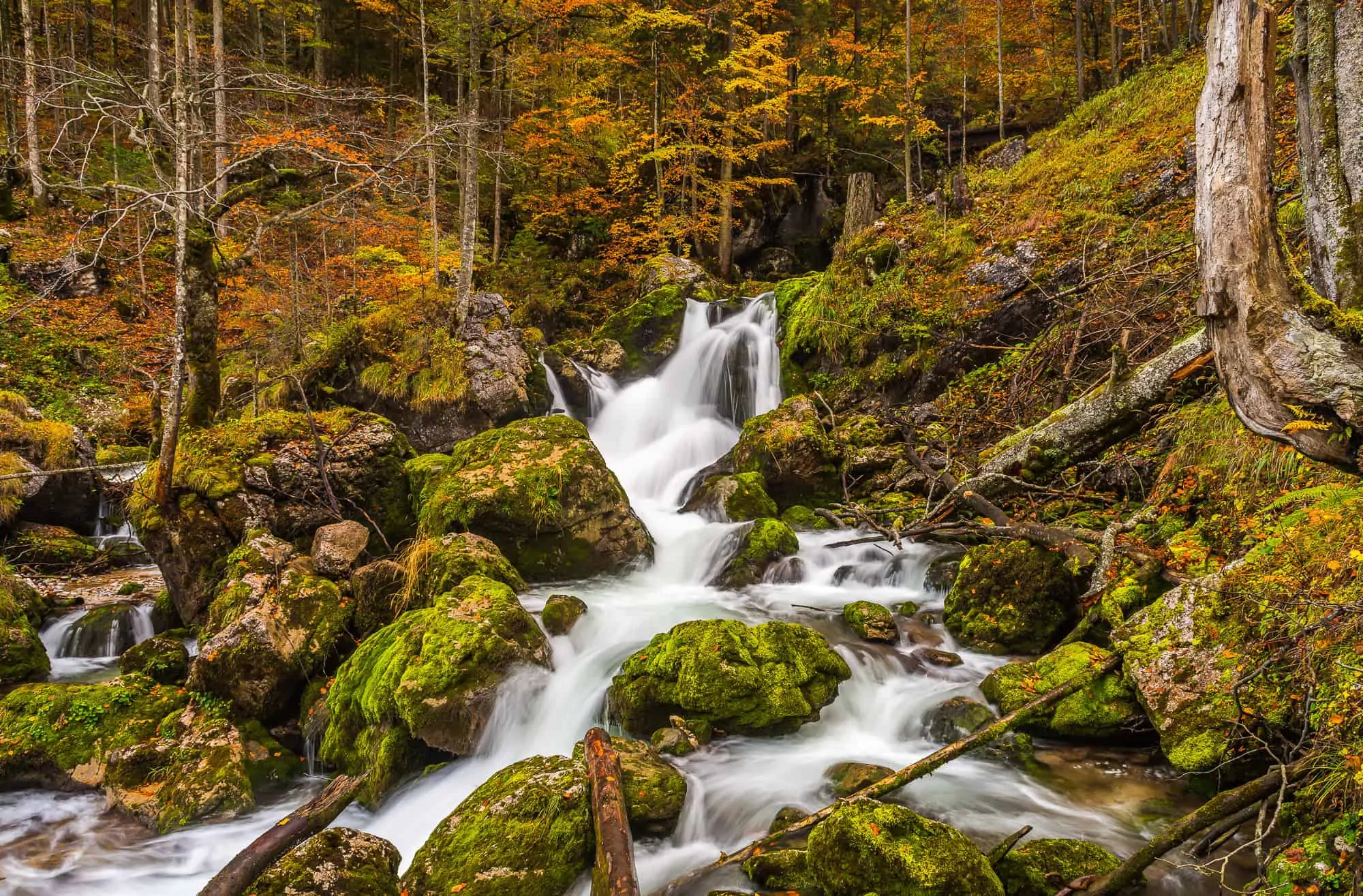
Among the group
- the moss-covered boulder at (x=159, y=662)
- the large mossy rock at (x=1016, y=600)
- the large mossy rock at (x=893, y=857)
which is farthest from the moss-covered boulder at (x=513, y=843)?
the moss-covered boulder at (x=159, y=662)

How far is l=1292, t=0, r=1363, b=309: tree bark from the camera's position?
3.35 meters

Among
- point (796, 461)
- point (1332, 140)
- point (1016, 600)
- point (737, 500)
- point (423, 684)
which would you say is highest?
point (1332, 140)

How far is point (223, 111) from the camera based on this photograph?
13.2 metres

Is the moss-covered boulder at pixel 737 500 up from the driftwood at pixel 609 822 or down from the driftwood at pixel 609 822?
up

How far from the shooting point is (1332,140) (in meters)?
3.45

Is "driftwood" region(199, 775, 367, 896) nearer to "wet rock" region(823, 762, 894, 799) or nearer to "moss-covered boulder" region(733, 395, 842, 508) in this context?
"wet rock" region(823, 762, 894, 799)

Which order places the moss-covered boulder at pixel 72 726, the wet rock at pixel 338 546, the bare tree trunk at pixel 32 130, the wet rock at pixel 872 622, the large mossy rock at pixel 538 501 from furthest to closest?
the bare tree trunk at pixel 32 130 < the large mossy rock at pixel 538 501 < the wet rock at pixel 338 546 < the wet rock at pixel 872 622 < the moss-covered boulder at pixel 72 726

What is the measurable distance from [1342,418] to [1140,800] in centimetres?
287

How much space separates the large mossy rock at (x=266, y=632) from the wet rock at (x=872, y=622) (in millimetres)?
5254

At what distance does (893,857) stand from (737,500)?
6887mm

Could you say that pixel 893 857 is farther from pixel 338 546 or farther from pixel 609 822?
pixel 338 546

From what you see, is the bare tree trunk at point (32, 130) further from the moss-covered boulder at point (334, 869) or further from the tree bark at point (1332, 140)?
the tree bark at point (1332, 140)

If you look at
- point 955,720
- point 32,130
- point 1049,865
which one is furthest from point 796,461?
point 32,130

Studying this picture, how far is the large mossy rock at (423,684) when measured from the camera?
5297 mm
